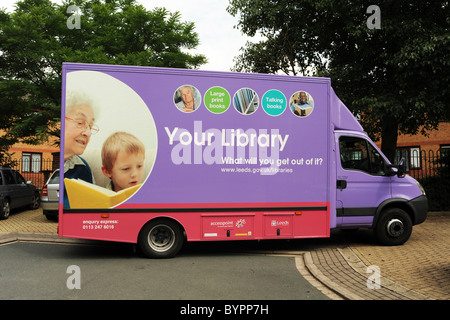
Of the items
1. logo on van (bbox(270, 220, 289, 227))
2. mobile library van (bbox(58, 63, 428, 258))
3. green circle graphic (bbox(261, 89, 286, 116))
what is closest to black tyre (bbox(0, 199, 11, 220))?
mobile library van (bbox(58, 63, 428, 258))

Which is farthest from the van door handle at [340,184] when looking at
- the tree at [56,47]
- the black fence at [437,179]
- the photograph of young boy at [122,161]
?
the tree at [56,47]

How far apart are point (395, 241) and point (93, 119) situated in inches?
243

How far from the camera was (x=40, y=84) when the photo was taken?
15719 mm

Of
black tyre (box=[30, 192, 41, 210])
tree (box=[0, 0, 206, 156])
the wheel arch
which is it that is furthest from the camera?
tree (box=[0, 0, 206, 156])

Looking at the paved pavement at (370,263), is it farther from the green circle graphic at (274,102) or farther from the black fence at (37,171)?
the black fence at (37,171)

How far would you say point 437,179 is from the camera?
41.2 ft

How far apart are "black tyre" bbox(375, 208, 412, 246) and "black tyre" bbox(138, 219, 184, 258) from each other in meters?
3.95

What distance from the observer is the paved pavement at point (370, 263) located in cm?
479

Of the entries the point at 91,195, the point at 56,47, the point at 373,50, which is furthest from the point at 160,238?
the point at 56,47

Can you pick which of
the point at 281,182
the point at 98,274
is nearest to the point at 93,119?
the point at 98,274

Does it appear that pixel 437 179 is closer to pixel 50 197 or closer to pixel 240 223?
pixel 240 223

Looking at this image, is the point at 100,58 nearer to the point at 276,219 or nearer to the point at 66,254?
the point at 66,254

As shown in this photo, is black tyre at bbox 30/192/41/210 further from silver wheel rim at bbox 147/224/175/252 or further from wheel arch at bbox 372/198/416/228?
wheel arch at bbox 372/198/416/228

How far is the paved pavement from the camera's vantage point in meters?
4.79
